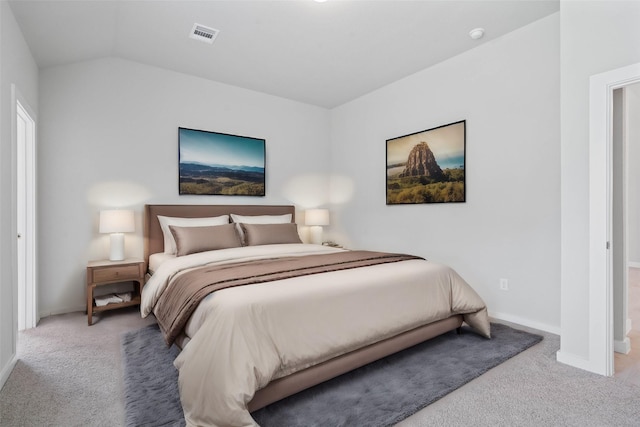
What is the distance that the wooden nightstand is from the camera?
326 cm

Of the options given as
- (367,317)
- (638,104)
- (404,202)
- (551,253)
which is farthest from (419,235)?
(638,104)

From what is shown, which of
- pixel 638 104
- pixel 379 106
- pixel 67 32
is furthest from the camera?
pixel 638 104

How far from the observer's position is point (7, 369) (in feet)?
7.29

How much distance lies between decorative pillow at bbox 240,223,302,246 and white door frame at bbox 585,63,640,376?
2.86 meters

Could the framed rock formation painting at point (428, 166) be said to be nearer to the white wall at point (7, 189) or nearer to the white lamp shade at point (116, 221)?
the white lamp shade at point (116, 221)

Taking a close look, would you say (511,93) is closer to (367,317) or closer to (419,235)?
(419,235)

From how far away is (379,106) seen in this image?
185 inches

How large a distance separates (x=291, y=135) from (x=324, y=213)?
49.4 inches

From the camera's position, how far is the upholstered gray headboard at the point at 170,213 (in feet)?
12.7

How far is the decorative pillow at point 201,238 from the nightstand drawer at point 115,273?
0.45 m

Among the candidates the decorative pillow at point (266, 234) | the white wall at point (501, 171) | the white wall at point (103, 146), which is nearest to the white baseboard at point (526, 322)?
the white wall at point (501, 171)

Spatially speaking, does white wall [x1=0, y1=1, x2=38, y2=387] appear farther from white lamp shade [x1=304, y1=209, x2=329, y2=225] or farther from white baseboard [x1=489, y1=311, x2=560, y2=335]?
white baseboard [x1=489, y1=311, x2=560, y2=335]

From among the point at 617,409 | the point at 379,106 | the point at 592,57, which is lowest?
the point at 617,409

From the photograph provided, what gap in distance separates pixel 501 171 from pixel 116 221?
3833mm
